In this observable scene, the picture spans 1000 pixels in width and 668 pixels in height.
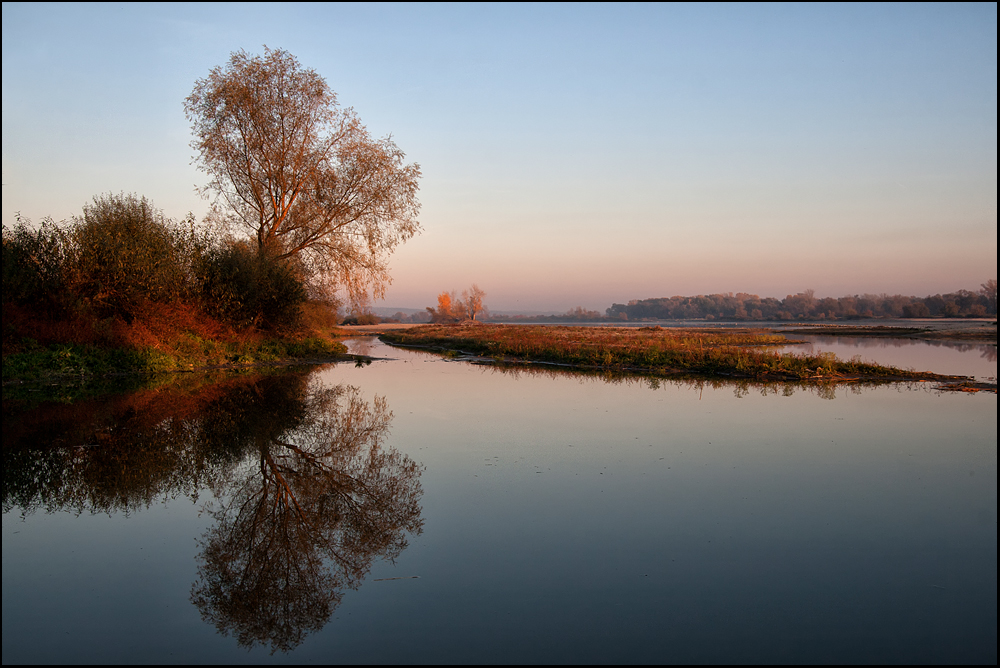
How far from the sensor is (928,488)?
645 centimetres

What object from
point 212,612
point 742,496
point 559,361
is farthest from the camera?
point 559,361

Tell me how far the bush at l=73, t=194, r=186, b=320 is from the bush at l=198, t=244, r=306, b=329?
1.56m

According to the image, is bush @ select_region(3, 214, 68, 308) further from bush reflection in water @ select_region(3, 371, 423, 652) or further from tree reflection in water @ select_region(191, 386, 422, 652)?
tree reflection in water @ select_region(191, 386, 422, 652)

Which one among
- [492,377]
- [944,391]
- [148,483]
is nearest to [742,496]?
[148,483]

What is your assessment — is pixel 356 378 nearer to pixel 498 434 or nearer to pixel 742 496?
pixel 498 434

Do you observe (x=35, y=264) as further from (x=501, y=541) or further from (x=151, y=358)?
(x=501, y=541)

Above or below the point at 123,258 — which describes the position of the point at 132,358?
below

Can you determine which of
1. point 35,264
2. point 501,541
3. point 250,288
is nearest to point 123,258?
point 35,264

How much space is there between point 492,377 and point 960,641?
1482 cm

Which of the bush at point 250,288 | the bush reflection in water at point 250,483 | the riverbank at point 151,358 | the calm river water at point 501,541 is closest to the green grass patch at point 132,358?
the riverbank at point 151,358

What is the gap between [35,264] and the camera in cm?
1672

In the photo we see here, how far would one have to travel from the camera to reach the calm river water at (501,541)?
12.0 ft

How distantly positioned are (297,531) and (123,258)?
1595 centimetres

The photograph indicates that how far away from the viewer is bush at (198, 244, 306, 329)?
21.7 meters
